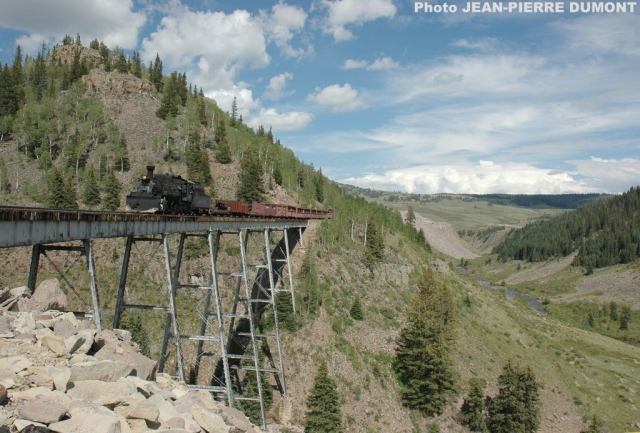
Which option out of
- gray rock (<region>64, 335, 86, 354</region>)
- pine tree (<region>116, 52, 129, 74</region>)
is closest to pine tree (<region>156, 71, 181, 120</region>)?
pine tree (<region>116, 52, 129, 74</region>)

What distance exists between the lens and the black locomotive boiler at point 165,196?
24.5 m

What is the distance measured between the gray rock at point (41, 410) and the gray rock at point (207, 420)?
3888mm

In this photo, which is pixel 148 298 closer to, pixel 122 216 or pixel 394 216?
pixel 122 216

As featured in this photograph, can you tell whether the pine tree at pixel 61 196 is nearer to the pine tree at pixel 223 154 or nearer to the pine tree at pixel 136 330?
the pine tree at pixel 136 330

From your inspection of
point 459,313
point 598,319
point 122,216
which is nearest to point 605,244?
point 598,319

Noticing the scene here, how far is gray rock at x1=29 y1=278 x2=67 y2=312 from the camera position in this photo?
13643 millimetres

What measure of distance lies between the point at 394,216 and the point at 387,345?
5069 cm

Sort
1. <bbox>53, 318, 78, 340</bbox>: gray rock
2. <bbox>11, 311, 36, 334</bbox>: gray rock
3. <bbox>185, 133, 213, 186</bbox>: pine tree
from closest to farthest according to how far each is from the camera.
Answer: <bbox>11, 311, 36, 334</bbox>: gray rock, <bbox>53, 318, 78, 340</bbox>: gray rock, <bbox>185, 133, 213, 186</bbox>: pine tree

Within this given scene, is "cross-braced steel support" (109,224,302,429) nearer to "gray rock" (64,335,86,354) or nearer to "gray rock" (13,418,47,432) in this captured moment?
"gray rock" (64,335,86,354)

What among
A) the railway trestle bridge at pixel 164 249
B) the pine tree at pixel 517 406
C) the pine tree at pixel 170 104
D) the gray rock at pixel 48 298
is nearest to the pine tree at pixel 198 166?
the railway trestle bridge at pixel 164 249

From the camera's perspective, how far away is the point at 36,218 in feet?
41.2

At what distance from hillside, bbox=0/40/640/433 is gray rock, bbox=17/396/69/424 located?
16292 millimetres

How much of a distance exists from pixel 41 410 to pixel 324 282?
43.0 metres

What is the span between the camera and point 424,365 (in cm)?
3994
